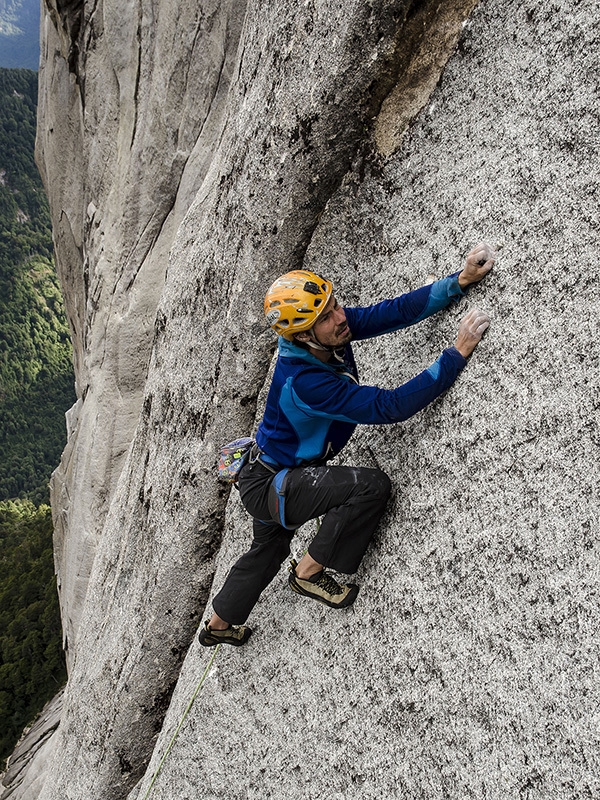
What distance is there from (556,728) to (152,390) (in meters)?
5.64

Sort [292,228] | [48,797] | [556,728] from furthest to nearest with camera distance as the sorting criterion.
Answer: [48,797] → [292,228] → [556,728]

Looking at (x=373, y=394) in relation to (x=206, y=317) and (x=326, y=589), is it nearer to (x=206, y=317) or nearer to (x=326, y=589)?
(x=326, y=589)

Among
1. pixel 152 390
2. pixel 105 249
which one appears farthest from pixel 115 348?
pixel 152 390

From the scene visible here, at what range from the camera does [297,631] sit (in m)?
5.43

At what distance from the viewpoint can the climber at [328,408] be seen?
4191 mm

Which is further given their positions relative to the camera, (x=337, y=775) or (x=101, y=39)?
(x=101, y=39)

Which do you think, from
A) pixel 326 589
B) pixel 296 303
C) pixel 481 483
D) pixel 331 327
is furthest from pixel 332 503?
pixel 296 303

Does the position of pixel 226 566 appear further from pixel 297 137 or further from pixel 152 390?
pixel 297 137

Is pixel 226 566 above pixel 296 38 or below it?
below

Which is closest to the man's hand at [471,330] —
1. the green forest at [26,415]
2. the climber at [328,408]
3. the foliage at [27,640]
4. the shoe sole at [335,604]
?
the climber at [328,408]

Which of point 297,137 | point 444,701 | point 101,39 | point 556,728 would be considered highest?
point 297,137

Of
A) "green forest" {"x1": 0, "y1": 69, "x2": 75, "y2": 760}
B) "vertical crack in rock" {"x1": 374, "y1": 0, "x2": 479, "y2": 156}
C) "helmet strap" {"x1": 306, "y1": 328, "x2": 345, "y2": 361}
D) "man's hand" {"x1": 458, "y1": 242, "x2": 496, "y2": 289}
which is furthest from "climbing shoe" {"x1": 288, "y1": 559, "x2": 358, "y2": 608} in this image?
"green forest" {"x1": 0, "y1": 69, "x2": 75, "y2": 760}

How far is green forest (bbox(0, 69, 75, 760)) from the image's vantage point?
3684cm

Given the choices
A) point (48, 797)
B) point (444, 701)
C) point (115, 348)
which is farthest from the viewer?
point (115, 348)
